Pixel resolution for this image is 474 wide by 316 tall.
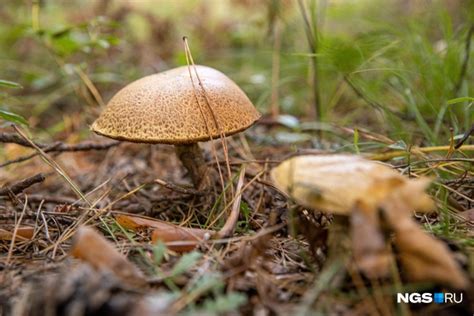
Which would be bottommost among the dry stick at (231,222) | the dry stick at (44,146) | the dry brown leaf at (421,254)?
the dry stick at (231,222)

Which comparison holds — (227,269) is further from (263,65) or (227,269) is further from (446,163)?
(263,65)

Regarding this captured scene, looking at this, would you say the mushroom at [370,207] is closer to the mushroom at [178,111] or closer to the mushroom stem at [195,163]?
the mushroom at [178,111]

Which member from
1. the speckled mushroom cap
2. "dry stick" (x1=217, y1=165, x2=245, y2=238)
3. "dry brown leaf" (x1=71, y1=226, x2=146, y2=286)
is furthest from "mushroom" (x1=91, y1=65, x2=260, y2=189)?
"dry brown leaf" (x1=71, y1=226, x2=146, y2=286)

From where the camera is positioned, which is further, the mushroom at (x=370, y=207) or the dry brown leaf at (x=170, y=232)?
the dry brown leaf at (x=170, y=232)

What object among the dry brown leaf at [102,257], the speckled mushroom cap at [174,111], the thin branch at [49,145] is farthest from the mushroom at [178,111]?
the dry brown leaf at [102,257]

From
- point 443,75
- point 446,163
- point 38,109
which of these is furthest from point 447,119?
point 38,109

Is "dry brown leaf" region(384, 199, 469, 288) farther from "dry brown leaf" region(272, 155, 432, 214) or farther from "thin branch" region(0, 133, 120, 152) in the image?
"thin branch" region(0, 133, 120, 152)

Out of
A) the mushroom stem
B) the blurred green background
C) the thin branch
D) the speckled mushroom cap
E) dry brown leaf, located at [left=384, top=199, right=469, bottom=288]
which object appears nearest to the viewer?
dry brown leaf, located at [left=384, top=199, right=469, bottom=288]
